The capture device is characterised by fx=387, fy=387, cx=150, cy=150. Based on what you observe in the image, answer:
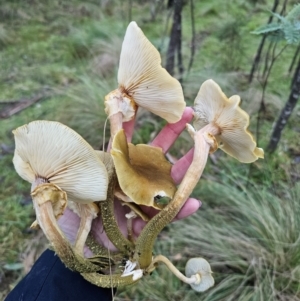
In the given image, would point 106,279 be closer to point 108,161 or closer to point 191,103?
point 108,161

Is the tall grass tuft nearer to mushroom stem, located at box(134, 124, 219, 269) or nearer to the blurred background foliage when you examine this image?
the blurred background foliage

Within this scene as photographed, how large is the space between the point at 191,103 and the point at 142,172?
83.4 inches

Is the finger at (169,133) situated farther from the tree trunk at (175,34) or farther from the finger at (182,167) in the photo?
the tree trunk at (175,34)

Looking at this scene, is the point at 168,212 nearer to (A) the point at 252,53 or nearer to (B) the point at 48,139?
(B) the point at 48,139

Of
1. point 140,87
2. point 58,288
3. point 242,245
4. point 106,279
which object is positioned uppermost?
point 140,87

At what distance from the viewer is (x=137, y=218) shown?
5.11ft

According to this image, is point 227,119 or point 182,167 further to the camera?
point 182,167

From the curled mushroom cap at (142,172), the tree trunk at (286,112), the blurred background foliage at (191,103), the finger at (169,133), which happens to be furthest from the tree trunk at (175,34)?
the curled mushroom cap at (142,172)

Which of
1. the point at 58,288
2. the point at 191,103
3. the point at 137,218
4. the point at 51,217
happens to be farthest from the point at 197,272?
the point at 191,103

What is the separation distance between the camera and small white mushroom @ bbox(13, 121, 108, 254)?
1130mm

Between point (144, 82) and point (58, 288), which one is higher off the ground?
point (144, 82)

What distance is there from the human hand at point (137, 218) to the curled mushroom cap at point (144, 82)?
3.3 inches

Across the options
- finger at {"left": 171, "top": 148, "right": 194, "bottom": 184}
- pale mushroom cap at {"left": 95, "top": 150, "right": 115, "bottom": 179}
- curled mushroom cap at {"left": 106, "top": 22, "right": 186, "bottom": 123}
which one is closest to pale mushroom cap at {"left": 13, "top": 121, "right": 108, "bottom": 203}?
pale mushroom cap at {"left": 95, "top": 150, "right": 115, "bottom": 179}

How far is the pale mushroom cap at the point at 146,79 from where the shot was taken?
1.36 metres
